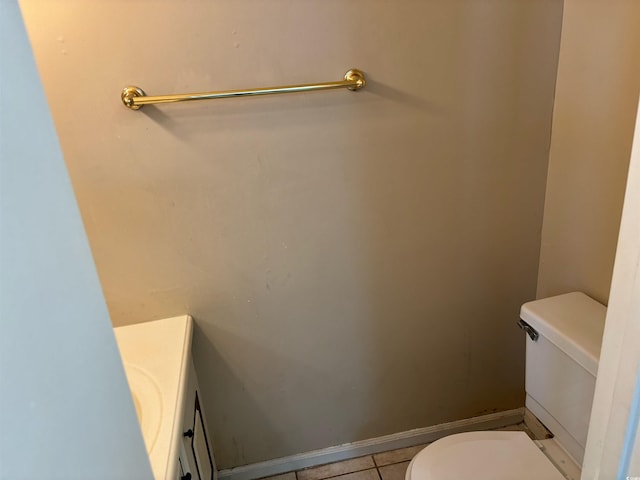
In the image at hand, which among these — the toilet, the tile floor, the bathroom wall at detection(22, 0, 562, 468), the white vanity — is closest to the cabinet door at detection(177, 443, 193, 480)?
the white vanity

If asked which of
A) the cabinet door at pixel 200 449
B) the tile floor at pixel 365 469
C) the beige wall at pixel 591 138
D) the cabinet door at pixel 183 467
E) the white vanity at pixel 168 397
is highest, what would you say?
the beige wall at pixel 591 138

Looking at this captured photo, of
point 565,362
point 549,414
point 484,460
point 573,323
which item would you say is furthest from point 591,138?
point 484,460

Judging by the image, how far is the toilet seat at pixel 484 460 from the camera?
50.8 inches

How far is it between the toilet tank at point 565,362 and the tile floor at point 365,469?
1.77 feet

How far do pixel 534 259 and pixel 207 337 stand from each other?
3.79ft

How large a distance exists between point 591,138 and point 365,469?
1.39m

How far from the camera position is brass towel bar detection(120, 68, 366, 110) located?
4.13 ft

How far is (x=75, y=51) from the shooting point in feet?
4.02

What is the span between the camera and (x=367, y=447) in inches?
74.8

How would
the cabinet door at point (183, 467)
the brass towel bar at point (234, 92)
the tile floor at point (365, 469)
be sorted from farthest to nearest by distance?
the tile floor at point (365, 469)
the brass towel bar at point (234, 92)
the cabinet door at point (183, 467)

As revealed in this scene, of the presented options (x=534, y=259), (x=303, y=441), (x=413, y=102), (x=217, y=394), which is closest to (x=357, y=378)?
(x=303, y=441)

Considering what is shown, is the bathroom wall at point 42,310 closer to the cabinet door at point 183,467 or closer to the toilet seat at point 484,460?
the cabinet door at point 183,467

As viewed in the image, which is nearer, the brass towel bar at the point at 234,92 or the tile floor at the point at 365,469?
the brass towel bar at the point at 234,92

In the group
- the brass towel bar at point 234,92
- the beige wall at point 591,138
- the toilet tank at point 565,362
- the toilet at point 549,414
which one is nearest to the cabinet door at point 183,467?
the toilet at point 549,414
